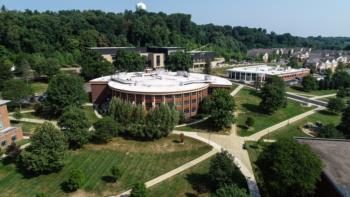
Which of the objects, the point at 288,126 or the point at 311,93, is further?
the point at 311,93

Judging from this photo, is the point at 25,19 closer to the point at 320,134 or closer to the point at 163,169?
the point at 163,169

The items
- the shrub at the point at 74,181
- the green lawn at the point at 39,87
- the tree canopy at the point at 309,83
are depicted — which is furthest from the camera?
the tree canopy at the point at 309,83

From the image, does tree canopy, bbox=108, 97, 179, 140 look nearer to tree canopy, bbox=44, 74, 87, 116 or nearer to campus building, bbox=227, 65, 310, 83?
tree canopy, bbox=44, 74, 87, 116

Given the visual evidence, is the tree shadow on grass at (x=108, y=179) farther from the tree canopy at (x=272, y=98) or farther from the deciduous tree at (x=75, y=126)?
the tree canopy at (x=272, y=98)

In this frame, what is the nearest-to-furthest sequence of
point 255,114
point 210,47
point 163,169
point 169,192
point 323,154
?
point 323,154
point 169,192
point 163,169
point 255,114
point 210,47

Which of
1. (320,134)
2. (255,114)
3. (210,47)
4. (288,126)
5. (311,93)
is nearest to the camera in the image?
(320,134)

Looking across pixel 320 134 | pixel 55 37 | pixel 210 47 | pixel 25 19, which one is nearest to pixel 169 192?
pixel 320 134

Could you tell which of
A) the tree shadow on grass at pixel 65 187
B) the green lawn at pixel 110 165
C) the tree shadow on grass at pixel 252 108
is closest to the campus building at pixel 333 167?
the green lawn at pixel 110 165
